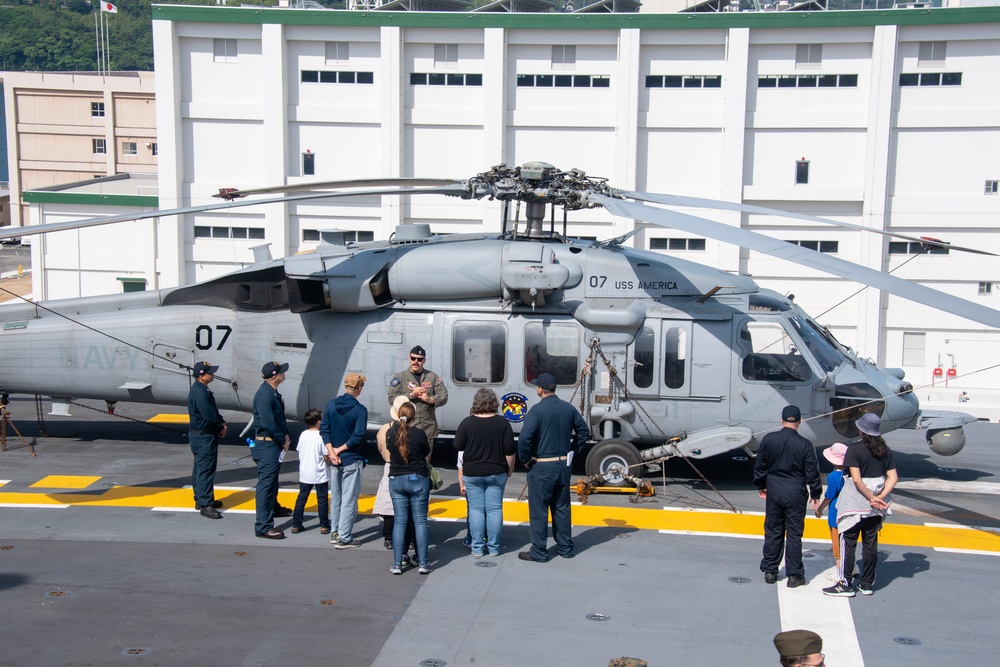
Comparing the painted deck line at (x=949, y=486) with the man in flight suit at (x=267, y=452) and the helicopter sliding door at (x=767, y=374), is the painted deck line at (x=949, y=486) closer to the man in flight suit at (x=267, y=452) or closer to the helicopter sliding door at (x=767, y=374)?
the helicopter sliding door at (x=767, y=374)

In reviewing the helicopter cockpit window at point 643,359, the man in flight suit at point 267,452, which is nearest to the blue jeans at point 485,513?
the man in flight suit at point 267,452

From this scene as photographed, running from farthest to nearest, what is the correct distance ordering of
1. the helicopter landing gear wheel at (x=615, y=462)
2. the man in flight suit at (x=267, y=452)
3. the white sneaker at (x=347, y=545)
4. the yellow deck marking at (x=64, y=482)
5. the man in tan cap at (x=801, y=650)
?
the helicopter landing gear wheel at (x=615, y=462), the yellow deck marking at (x=64, y=482), the man in flight suit at (x=267, y=452), the white sneaker at (x=347, y=545), the man in tan cap at (x=801, y=650)

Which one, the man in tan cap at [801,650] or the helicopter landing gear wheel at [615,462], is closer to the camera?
the man in tan cap at [801,650]

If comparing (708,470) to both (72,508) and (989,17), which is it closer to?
(72,508)

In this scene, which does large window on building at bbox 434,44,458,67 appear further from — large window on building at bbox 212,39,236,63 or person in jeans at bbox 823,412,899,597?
person in jeans at bbox 823,412,899,597

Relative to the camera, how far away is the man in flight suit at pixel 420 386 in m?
10.6

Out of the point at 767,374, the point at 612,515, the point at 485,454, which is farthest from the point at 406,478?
the point at 767,374

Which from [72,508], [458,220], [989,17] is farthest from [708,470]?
[989,17]

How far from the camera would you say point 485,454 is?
8.74 m

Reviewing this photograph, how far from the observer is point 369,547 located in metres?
9.35

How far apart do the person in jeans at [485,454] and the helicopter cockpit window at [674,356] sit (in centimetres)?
355

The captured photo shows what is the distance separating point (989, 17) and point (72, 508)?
22.5m

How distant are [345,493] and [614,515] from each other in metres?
3.27

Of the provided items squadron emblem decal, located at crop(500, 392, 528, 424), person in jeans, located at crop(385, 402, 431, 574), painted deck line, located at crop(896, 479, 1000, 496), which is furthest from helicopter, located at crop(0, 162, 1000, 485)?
person in jeans, located at crop(385, 402, 431, 574)
